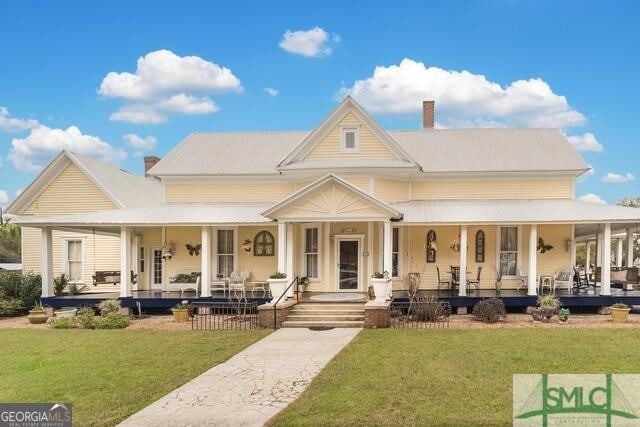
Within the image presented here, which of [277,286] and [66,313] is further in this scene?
[66,313]

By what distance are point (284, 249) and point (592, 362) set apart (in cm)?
1059

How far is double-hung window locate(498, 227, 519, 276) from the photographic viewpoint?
68.1ft

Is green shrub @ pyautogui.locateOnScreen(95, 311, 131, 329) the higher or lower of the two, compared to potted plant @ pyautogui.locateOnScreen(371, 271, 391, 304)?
lower

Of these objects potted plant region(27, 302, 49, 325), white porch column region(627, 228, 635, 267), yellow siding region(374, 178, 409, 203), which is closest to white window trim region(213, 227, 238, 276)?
yellow siding region(374, 178, 409, 203)

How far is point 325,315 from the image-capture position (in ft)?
55.2

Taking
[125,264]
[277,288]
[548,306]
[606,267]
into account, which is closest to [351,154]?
[277,288]

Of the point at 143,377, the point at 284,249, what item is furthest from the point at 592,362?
the point at 284,249

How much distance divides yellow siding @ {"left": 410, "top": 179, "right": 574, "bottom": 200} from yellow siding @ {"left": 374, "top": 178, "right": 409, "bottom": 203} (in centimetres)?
63

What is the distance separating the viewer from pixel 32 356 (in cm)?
1242

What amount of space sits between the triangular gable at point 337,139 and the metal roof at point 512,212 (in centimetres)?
212

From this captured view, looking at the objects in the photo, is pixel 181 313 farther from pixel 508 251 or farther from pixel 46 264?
pixel 508 251

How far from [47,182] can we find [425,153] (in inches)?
676

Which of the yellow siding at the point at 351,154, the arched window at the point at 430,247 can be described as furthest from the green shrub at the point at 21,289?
the arched window at the point at 430,247

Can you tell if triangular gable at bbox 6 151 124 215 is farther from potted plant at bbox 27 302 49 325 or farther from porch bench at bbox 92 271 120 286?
potted plant at bbox 27 302 49 325
